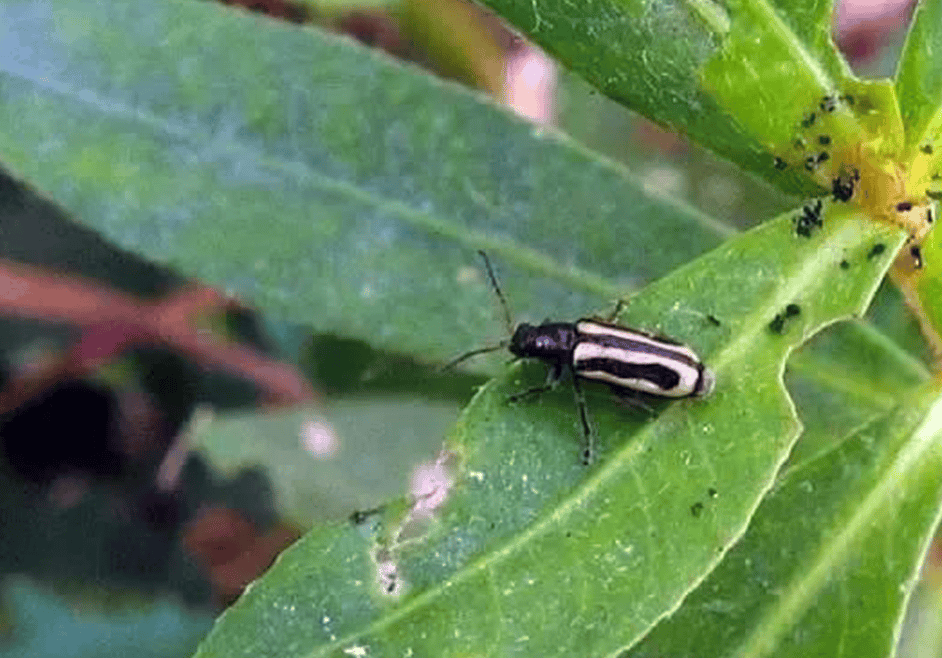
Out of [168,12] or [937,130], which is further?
[168,12]

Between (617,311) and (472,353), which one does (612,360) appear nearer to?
(617,311)

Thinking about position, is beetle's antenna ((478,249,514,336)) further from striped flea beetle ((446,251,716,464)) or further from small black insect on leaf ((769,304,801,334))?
small black insect on leaf ((769,304,801,334))

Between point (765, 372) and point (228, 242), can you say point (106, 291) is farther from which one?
point (765, 372)

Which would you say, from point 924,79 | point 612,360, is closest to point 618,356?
point 612,360

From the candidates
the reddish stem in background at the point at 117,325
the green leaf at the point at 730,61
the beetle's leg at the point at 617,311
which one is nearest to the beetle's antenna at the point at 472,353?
the beetle's leg at the point at 617,311

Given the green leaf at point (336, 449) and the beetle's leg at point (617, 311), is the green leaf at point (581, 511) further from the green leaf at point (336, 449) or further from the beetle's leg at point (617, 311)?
the green leaf at point (336, 449)

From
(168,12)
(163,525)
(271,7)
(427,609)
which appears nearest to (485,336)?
(168,12)
